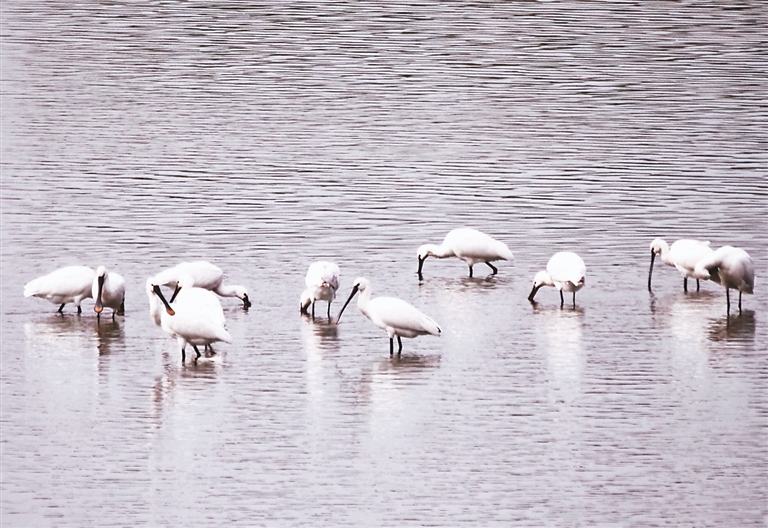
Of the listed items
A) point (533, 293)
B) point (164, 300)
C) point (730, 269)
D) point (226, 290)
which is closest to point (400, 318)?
point (164, 300)

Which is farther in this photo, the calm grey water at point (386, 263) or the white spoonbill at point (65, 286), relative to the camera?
the white spoonbill at point (65, 286)

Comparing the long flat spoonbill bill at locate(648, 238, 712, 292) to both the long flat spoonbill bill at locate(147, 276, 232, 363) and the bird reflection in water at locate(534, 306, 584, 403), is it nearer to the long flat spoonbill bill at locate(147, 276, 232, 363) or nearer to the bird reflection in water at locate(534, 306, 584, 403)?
the bird reflection in water at locate(534, 306, 584, 403)

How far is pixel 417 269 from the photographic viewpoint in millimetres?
15852

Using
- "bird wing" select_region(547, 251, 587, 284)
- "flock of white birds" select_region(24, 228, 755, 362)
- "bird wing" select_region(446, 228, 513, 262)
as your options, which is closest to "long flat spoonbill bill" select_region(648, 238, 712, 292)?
"flock of white birds" select_region(24, 228, 755, 362)

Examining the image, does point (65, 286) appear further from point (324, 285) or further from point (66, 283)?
point (324, 285)

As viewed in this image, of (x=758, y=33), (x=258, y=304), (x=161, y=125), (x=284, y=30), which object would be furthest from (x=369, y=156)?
(x=758, y=33)

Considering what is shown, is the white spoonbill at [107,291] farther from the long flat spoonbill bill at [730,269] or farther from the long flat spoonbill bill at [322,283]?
the long flat spoonbill bill at [730,269]

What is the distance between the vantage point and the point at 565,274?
14.2 m

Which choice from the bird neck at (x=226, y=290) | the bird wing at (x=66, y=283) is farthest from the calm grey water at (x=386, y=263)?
the bird wing at (x=66, y=283)

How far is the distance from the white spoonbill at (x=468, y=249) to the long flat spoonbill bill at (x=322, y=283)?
1899mm

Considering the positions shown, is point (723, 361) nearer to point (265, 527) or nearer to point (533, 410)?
point (533, 410)

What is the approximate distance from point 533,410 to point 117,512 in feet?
10.9

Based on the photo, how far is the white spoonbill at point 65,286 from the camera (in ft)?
45.7

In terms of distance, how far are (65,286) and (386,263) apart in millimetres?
3481
